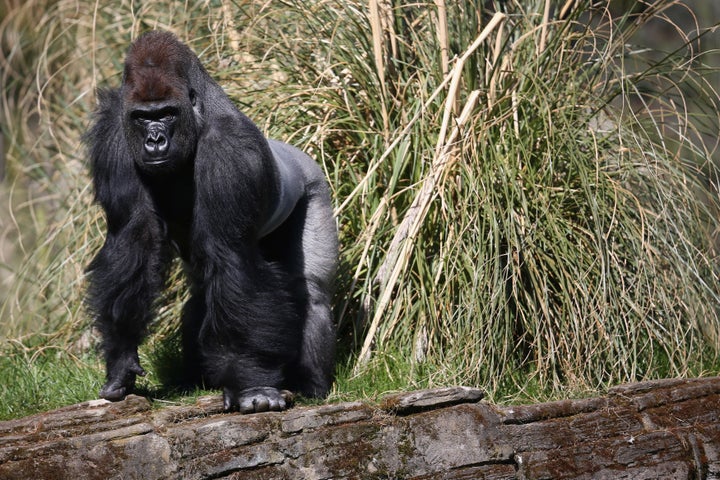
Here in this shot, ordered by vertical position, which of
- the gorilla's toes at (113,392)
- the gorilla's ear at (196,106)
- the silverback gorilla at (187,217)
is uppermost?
the gorilla's ear at (196,106)

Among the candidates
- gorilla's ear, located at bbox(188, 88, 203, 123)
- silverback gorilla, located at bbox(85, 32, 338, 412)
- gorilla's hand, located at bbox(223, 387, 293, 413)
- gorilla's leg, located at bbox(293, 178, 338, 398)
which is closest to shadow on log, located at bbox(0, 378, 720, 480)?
gorilla's hand, located at bbox(223, 387, 293, 413)

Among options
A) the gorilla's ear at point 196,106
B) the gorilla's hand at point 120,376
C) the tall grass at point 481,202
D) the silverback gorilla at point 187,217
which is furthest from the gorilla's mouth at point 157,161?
the tall grass at point 481,202

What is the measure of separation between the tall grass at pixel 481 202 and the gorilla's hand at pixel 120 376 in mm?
788

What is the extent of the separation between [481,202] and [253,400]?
4.22ft

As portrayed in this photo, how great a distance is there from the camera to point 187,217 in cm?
306

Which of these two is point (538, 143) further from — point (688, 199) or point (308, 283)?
point (308, 283)

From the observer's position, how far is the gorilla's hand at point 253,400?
2.89m

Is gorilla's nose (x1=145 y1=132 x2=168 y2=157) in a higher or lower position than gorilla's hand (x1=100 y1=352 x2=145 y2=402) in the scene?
higher

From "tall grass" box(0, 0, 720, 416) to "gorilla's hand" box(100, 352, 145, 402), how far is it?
31.0 inches

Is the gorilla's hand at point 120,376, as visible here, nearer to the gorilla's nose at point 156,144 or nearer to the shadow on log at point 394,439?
the shadow on log at point 394,439

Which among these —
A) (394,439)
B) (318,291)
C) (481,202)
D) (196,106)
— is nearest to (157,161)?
(196,106)

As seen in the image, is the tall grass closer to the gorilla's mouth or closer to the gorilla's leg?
the gorilla's leg

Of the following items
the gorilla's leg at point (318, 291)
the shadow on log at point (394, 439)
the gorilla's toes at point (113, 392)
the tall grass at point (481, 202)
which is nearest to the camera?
the shadow on log at point (394, 439)

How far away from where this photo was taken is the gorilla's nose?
9.16 feet
